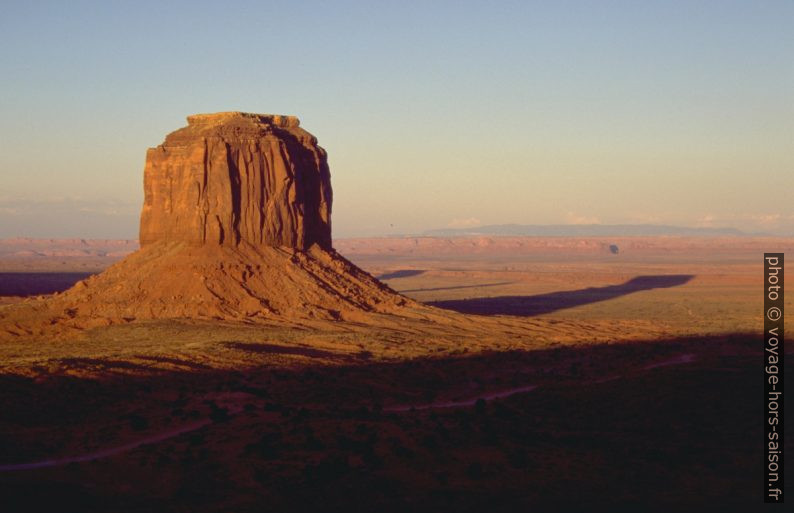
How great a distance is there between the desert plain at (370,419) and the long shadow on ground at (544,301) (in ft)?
73.2

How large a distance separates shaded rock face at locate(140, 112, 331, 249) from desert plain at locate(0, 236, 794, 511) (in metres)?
7.57

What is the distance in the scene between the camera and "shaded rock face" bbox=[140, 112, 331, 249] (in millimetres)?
51469

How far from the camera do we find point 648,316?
65.6 meters

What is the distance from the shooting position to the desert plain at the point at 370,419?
57.9 feet

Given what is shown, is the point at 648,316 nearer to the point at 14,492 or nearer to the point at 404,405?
the point at 404,405

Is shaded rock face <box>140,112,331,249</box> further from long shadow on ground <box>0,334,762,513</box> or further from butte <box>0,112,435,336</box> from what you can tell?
long shadow on ground <box>0,334,762,513</box>

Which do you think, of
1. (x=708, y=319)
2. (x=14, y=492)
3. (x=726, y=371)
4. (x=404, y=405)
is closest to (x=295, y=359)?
(x=404, y=405)

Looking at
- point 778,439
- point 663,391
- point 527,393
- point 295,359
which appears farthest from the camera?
point 295,359

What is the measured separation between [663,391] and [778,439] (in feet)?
19.0

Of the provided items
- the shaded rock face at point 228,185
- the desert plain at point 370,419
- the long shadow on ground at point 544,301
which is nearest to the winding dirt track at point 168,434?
the desert plain at point 370,419

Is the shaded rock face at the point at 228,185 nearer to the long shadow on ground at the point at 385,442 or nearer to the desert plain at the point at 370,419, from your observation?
the desert plain at the point at 370,419

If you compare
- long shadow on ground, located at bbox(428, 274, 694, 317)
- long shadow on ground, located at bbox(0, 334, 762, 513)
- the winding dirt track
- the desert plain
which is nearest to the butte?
the desert plain

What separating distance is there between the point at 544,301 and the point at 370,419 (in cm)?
5944

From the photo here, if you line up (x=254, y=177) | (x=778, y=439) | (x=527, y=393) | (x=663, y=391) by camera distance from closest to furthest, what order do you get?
1. (x=778, y=439)
2. (x=663, y=391)
3. (x=527, y=393)
4. (x=254, y=177)
